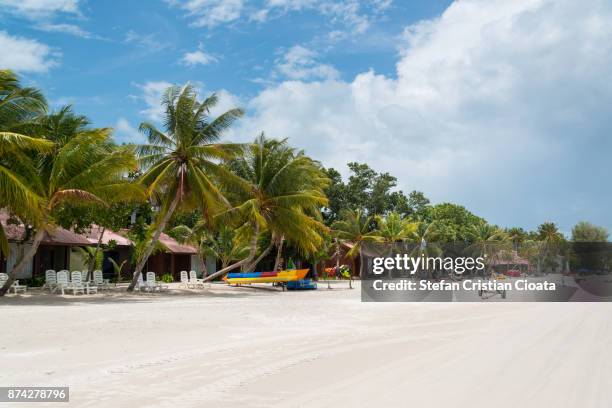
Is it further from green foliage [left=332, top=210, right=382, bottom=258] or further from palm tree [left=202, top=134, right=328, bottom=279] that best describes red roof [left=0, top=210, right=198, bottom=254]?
green foliage [left=332, top=210, right=382, bottom=258]

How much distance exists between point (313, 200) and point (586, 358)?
1978 cm

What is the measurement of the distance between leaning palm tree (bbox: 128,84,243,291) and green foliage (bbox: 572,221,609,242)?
6344cm

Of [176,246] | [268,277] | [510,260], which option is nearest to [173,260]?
[176,246]

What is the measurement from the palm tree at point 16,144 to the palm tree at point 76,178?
49 centimetres

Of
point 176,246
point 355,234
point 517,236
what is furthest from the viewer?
point 517,236

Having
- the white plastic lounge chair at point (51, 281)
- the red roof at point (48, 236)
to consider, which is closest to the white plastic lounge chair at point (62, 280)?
the white plastic lounge chair at point (51, 281)

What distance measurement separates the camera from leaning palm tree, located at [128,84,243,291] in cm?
2439

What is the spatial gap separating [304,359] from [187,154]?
1720 centimetres

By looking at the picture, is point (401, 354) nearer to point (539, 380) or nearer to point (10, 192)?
point (539, 380)

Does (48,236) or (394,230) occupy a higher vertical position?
(394,230)

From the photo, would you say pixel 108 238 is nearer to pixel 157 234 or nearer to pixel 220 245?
pixel 220 245

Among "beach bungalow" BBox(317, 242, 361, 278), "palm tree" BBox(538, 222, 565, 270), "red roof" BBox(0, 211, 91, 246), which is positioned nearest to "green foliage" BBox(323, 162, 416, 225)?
"beach bungalow" BBox(317, 242, 361, 278)

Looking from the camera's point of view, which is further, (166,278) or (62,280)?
(166,278)

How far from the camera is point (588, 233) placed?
7556 cm
